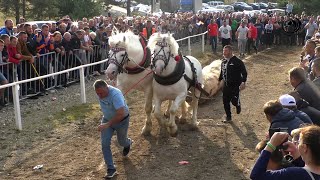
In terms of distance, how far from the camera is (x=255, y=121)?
918cm

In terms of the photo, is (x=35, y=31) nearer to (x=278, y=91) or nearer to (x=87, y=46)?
(x=87, y=46)

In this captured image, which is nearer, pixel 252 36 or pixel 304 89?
pixel 304 89

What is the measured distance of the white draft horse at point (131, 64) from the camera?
737 centimetres

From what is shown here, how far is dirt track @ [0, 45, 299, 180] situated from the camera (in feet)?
20.9

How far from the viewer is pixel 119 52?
7.41m

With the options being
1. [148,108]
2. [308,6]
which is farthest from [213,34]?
[308,6]

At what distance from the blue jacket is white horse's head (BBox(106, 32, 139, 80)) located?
3.44 m

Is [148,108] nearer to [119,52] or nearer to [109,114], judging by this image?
[119,52]

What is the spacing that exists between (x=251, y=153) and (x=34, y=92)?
5.87 metres

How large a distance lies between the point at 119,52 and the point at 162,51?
28.4 inches

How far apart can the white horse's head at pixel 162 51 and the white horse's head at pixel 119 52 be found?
388 millimetres

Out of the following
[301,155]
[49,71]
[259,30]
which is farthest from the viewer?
[259,30]

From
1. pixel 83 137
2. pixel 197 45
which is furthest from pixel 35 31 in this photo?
Result: pixel 197 45

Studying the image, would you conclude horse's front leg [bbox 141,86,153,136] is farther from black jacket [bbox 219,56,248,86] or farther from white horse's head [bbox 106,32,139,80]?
black jacket [bbox 219,56,248,86]
